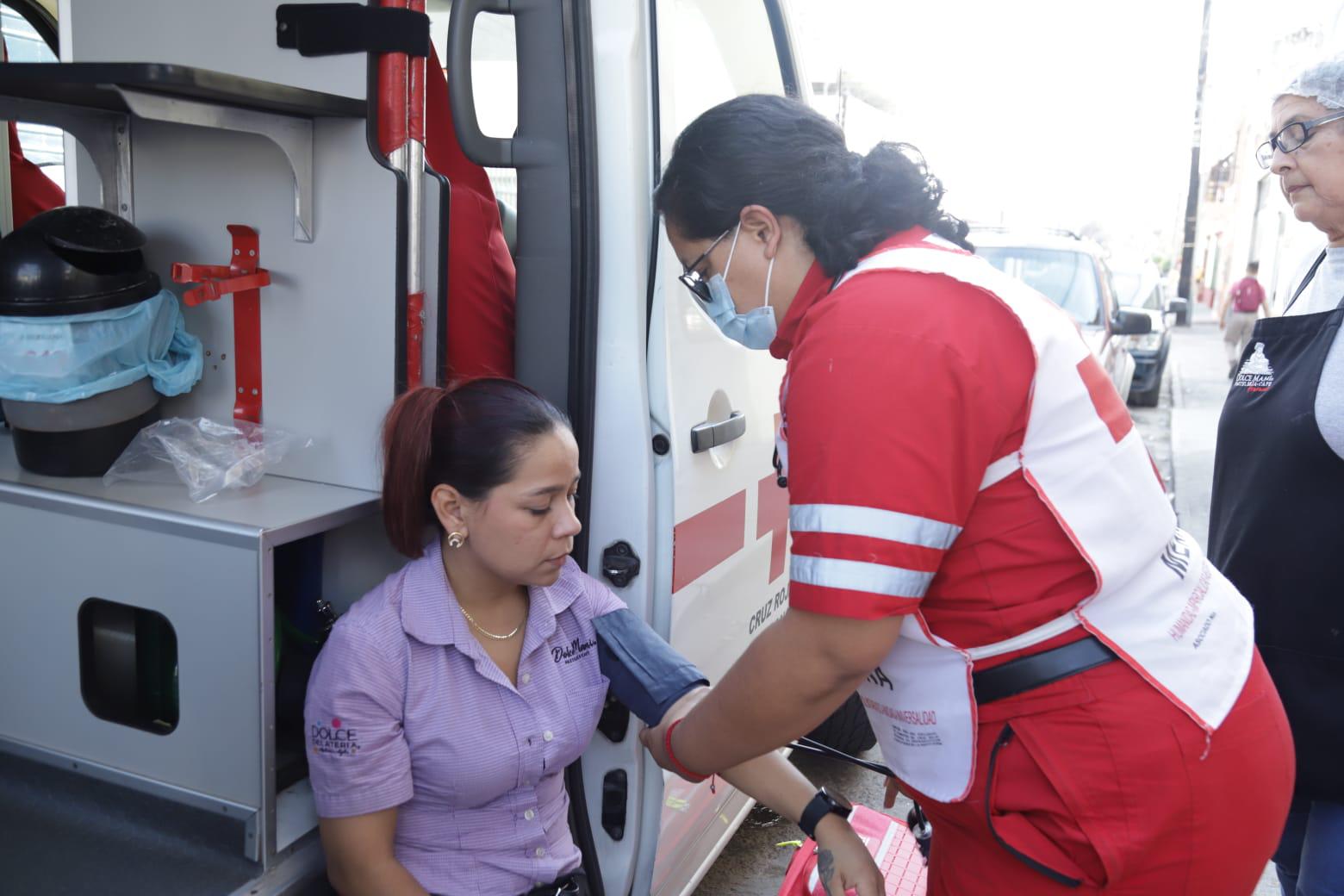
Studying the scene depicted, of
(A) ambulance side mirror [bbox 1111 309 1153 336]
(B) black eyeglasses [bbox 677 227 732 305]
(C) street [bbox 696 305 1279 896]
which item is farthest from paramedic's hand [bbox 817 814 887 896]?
(A) ambulance side mirror [bbox 1111 309 1153 336]

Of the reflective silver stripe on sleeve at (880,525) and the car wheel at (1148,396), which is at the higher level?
the reflective silver stripe on sleeve at (880,525)

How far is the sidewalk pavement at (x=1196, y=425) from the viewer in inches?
286

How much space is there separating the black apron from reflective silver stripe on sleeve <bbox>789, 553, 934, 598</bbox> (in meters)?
0.94

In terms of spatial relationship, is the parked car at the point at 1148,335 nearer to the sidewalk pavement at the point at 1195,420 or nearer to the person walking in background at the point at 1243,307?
the sidewalk pavement at the point at 1195,420

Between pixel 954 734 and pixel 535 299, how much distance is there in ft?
3.32

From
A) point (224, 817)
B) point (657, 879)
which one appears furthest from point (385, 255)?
point (657, 879)

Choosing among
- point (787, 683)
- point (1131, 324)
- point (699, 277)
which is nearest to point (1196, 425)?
point (1131, 324)

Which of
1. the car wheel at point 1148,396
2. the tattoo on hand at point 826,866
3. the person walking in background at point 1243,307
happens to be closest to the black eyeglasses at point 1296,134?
the tattoo on hand at point 826,866

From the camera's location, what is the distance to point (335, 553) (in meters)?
2.00

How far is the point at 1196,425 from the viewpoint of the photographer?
439 inches

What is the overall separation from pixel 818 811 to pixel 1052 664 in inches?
22.4

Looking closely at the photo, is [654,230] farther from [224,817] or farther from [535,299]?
[224,817]

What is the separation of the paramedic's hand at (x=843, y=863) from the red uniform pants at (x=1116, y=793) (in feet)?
0.91

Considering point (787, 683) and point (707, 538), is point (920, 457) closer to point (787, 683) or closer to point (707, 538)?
point (787, 683)
